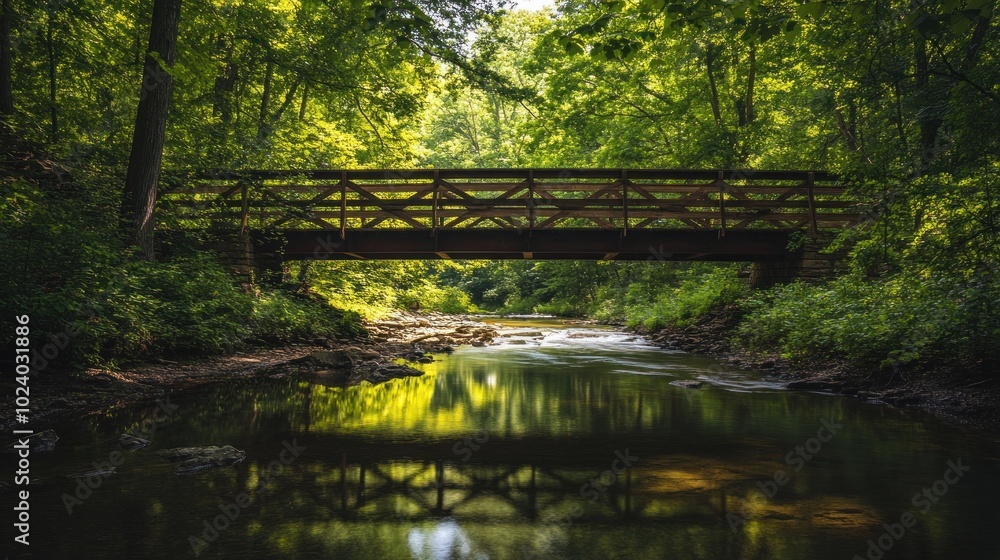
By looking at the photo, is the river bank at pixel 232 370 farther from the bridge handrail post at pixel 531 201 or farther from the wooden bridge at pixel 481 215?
the bridge handrail post at pixel 531 201

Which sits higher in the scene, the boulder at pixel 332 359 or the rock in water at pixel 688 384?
the boulder at pixel 332 359

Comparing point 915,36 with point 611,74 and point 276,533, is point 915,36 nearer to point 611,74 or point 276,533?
point 276,533

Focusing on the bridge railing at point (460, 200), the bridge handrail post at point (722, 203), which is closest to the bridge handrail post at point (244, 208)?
the bridge railing at point (460, 200)

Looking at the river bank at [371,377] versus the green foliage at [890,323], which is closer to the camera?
the river bank at [371,377]

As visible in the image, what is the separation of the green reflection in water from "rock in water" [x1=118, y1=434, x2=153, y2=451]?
0.18 metres

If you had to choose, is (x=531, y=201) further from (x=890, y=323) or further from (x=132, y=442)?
(x=132, y=442)

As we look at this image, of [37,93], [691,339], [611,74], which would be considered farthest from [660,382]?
[611,74]

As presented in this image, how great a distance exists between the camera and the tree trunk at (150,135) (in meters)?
9.75

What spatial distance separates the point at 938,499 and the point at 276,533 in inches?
182

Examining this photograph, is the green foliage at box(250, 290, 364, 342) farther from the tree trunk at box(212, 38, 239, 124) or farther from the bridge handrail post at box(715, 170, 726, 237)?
the bridge handrail post at box(715, 170, 726, 237)

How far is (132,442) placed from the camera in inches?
207

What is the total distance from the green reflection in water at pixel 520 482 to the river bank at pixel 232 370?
1.86ft

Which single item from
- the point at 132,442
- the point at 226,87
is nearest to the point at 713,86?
the point at 226,87

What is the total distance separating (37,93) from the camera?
12.4m
